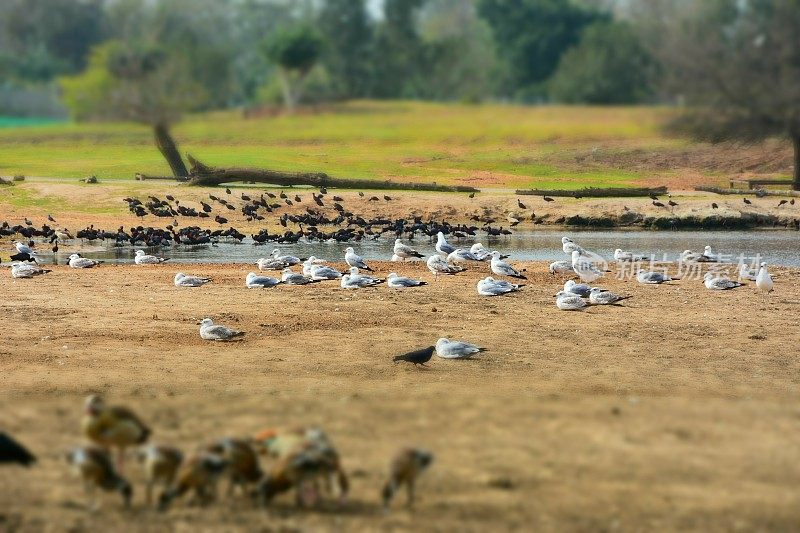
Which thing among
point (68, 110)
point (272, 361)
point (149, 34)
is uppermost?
point (149, 34)

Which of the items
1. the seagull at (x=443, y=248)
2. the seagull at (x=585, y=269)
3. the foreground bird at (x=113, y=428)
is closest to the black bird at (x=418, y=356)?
the foreground bird at (x=113, y=428)

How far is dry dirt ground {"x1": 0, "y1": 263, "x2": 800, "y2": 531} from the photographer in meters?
7.54

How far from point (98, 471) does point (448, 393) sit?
17.6 ft

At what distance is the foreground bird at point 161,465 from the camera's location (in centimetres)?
734

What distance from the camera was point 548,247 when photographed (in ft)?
92.3

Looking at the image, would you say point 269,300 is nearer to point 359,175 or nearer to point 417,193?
point 417,193

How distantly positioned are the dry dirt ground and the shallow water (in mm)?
3313

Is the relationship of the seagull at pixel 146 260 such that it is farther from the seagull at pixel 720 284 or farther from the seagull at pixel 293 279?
the seagull at pixel 720 284

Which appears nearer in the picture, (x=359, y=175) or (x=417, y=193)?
(x=417, y=193)

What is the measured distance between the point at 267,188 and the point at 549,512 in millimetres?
30877

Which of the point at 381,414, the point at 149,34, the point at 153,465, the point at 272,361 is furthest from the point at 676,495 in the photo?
the point at 149,34

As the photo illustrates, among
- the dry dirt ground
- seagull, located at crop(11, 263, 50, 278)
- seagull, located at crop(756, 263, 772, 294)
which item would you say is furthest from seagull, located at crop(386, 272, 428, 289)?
seagull, located at crop(11, 263, 50, 278)

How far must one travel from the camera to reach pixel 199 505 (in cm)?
753

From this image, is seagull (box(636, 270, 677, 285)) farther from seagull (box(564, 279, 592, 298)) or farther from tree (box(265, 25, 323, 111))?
tree (box(265, 25, 323, 111))
